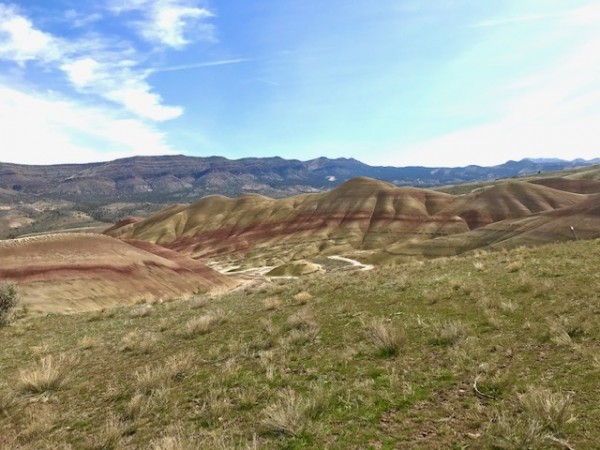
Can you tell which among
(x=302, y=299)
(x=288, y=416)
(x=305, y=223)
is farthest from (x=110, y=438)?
(x=305, y=223)

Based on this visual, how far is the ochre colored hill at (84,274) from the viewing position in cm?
3966

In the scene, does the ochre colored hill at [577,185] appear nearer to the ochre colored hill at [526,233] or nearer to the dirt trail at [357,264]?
the ochre colored hill at [526,233]

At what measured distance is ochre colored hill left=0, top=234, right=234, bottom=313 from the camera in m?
39.7

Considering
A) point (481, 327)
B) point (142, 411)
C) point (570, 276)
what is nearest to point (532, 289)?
point (570, 276)

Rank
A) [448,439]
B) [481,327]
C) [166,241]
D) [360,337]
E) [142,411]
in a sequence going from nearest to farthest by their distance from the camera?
[448,439] < [142,411] < [481,327] < [360,337] < [166,241]

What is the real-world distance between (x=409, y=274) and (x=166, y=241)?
151 m

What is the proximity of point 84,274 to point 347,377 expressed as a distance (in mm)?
45623

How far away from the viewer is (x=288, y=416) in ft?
22.1

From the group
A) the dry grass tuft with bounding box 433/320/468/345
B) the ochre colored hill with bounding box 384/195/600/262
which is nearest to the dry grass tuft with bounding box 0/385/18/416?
the dry grass tuft with bounding box 433/320/468/345

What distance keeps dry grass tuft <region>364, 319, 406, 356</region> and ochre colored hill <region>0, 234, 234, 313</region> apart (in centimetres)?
3206

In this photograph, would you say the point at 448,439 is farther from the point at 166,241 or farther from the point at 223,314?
the point at 166,241

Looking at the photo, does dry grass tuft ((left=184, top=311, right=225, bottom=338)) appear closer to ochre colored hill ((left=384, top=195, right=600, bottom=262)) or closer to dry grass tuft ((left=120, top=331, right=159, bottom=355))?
dry grass tuft ((left=120, top=331, right=159, bottom=355))

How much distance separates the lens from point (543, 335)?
8.97 metres

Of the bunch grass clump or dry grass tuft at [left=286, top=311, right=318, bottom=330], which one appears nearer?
dry grass tuft at [left=286, top=311, right=318, bottom=330]
